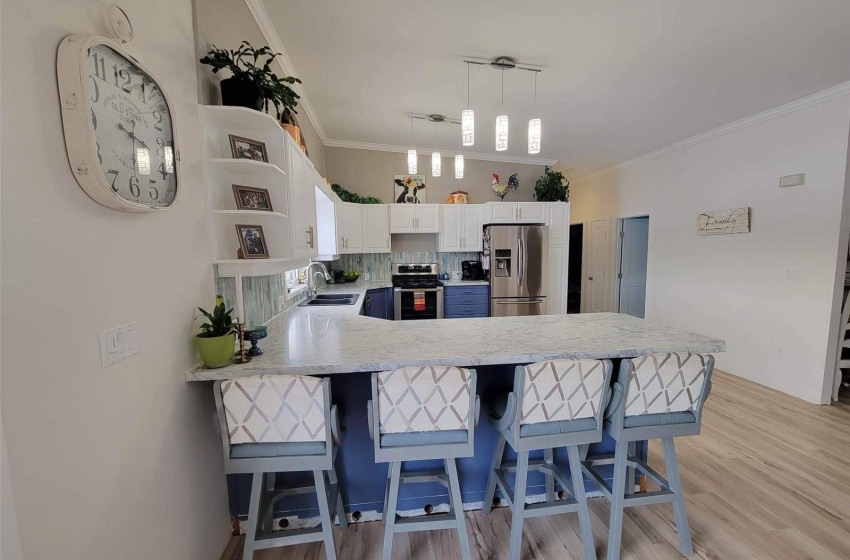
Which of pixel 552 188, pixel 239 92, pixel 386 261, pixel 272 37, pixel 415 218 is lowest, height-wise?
pixel 386 261

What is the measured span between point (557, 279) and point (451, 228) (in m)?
1.76

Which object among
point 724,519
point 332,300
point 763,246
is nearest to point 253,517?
point 332,300

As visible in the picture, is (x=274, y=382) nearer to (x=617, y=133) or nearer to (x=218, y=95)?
(x=218, y=95)

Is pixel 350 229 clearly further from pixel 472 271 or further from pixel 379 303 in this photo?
pixel 472 271

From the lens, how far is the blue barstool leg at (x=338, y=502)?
5.59ft

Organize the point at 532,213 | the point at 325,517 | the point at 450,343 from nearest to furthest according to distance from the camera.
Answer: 1. the point at 325,517
2. the point at 450,343
3. the point at 532,213

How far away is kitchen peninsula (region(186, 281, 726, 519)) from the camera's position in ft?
A: 4.80

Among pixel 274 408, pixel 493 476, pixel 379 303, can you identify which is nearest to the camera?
pixel 274 408

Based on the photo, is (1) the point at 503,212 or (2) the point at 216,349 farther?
(1) the point at 503,212

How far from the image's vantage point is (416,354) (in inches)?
59.4

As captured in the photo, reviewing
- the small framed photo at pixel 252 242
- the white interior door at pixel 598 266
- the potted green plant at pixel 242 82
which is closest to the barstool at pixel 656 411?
the small framed photo at pixel 252 242

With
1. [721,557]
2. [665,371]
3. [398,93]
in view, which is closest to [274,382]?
[665,371]

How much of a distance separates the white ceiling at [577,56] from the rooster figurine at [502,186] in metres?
1.40

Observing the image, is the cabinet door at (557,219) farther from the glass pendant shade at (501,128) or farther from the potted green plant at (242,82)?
the potted green plant at (242,82)
